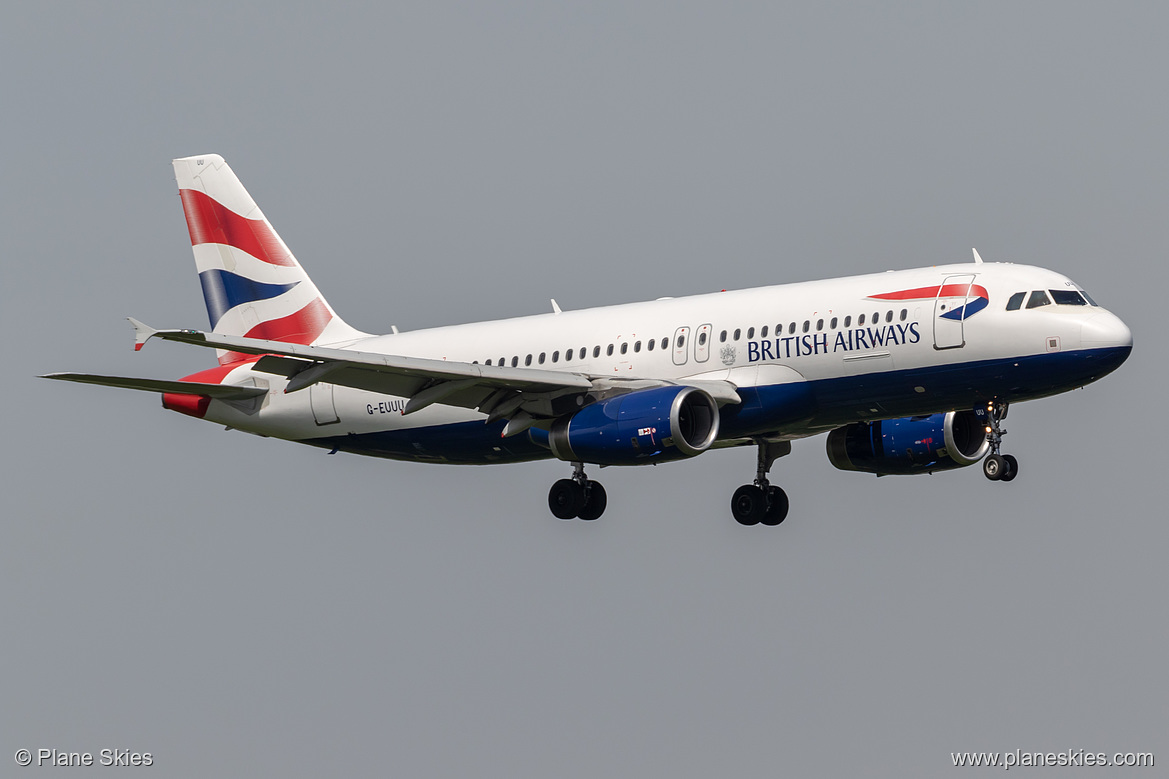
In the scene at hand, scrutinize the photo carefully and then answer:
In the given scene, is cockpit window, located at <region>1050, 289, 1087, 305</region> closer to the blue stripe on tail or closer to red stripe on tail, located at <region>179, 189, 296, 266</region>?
the blue stripe on tail

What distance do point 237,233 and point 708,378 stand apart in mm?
16027

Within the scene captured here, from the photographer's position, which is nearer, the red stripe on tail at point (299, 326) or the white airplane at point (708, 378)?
the white airplane at point (708, 378)

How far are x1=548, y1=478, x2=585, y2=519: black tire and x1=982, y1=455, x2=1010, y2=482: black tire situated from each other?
1051 cm

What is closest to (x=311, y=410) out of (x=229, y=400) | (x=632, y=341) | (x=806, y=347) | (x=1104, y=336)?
(x=229, y=400)

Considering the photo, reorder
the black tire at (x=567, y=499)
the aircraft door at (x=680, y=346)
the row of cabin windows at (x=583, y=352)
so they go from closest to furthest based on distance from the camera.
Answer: the aircraft door at (x=680, y=346) < the row of cabin windows at (x=583, y=352) < the black tire at (x=567, y=499)

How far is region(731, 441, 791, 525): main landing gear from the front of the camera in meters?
45.4

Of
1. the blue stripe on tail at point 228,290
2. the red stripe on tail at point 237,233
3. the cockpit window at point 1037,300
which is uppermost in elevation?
the red stripe on tail at point 237,233

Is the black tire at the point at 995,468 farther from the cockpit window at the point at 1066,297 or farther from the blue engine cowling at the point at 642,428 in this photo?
the blue engine cowling at the point at 642,428

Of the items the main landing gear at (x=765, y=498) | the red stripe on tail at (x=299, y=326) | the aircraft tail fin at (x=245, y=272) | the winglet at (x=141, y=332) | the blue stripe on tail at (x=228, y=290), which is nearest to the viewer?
the winglet at (x=141, y=332)

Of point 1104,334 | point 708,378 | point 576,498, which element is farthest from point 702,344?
point 1104,334

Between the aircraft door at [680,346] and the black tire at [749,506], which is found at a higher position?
the aircraft door at [680,346]

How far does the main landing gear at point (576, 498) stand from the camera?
43562mm

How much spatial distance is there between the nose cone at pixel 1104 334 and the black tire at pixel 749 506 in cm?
1114

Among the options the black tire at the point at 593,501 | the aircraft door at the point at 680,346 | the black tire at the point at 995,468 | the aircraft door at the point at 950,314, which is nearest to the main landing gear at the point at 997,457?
the black tire at the point at 995,468
